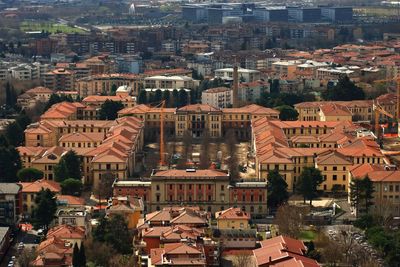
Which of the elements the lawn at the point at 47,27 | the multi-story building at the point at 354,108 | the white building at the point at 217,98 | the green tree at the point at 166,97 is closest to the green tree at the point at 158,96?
the green tree at the point at 166,97

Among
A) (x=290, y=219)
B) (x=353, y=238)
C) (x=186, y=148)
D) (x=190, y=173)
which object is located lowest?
(x=186, y=148)

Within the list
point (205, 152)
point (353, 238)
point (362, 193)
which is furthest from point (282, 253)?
point (205, 152)

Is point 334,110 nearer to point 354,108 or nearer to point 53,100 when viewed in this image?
point 354,108

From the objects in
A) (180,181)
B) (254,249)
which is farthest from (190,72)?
(254,249)

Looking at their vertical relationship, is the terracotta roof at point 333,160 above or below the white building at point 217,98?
above

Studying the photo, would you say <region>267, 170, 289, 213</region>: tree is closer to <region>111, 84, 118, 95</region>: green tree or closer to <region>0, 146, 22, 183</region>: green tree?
<region>0, 146, 22, 183</region>: green tree

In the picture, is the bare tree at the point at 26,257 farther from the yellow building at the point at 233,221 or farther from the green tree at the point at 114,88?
the green tree at the point at 114,88

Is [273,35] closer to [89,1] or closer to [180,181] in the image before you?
[89,1]
